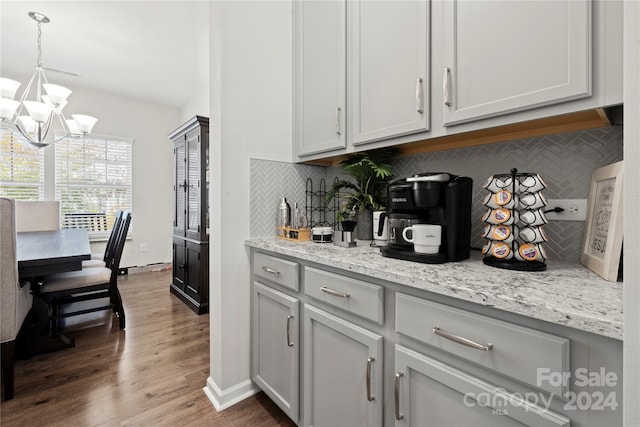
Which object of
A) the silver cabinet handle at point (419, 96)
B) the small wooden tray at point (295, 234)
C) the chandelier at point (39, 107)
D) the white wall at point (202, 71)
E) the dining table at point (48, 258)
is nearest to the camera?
the silver cabinet handle at point (419, 96)

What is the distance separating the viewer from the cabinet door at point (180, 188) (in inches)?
136

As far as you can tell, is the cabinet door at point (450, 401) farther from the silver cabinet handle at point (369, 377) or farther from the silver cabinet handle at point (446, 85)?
the silver cabinet handle at point (446, 85)

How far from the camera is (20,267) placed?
5.85 feet

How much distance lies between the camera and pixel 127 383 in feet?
5.99

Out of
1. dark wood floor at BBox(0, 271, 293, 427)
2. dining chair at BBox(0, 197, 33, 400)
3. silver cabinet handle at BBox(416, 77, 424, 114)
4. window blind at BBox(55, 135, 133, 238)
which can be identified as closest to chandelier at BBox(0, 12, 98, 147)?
window blind at BBox(55, 135, 133, 238)

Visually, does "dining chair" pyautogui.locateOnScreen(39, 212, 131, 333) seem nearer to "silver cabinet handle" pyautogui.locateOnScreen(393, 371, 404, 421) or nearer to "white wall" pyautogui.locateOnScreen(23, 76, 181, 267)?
"white wall" pyautogui.locateOnScreen(23, 76, 181, 267)

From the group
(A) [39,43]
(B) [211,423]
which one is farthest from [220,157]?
(A) [39,43]

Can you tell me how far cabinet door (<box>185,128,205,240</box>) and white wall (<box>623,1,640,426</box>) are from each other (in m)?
3.14

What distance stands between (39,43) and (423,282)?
4.50 meters

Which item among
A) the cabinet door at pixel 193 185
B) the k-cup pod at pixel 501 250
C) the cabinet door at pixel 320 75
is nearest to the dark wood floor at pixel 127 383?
the cabinet door at pixel 193 185

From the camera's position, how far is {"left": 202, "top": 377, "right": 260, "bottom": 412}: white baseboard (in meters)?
1.61

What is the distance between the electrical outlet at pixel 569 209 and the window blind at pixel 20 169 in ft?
18.1

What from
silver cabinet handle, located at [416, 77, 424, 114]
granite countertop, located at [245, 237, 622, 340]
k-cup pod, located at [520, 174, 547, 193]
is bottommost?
granite countertop, located at [245, 237, 622, 340]

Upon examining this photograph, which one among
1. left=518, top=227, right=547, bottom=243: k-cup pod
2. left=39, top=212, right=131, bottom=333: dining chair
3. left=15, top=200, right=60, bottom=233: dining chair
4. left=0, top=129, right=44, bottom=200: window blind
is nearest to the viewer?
left=518, top=227, right=547, bottom=243: k-cup pod
